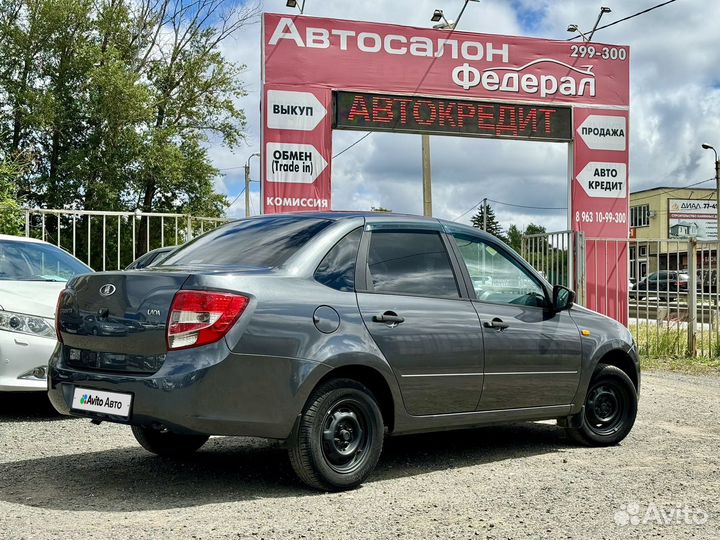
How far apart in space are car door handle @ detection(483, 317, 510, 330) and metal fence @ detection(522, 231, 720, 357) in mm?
8222

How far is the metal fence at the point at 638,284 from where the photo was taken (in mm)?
14344

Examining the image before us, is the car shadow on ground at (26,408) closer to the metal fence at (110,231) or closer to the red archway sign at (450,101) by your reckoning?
the metal fence at (110,231)

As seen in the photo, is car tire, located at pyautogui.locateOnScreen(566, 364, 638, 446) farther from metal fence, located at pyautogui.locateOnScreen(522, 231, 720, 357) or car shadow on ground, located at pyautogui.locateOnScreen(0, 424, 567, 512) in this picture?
metal fence, located at pyautogui.locateOnScreen(522, 231, 720, 357)

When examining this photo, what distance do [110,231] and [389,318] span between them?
15.4m

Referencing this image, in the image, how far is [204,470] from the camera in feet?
20.0

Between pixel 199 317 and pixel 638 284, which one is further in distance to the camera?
pixel 638 284

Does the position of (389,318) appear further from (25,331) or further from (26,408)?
(26,408)

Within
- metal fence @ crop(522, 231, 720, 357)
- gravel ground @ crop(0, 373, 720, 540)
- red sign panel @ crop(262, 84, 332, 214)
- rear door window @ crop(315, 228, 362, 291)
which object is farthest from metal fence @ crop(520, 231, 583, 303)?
rear door window @ crop(315, 228, 362, 291)

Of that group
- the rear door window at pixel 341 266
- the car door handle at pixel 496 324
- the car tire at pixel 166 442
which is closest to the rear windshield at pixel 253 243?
the rear door window at pixel 341 266

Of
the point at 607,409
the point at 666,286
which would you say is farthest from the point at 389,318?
the point at 666,286

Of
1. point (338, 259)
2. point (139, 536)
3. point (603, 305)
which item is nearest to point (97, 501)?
point (139, 536)

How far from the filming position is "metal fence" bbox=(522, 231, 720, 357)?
1434 centimetres

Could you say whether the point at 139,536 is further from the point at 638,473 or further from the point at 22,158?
the point at 22,158

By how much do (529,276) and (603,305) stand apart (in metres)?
9.17
